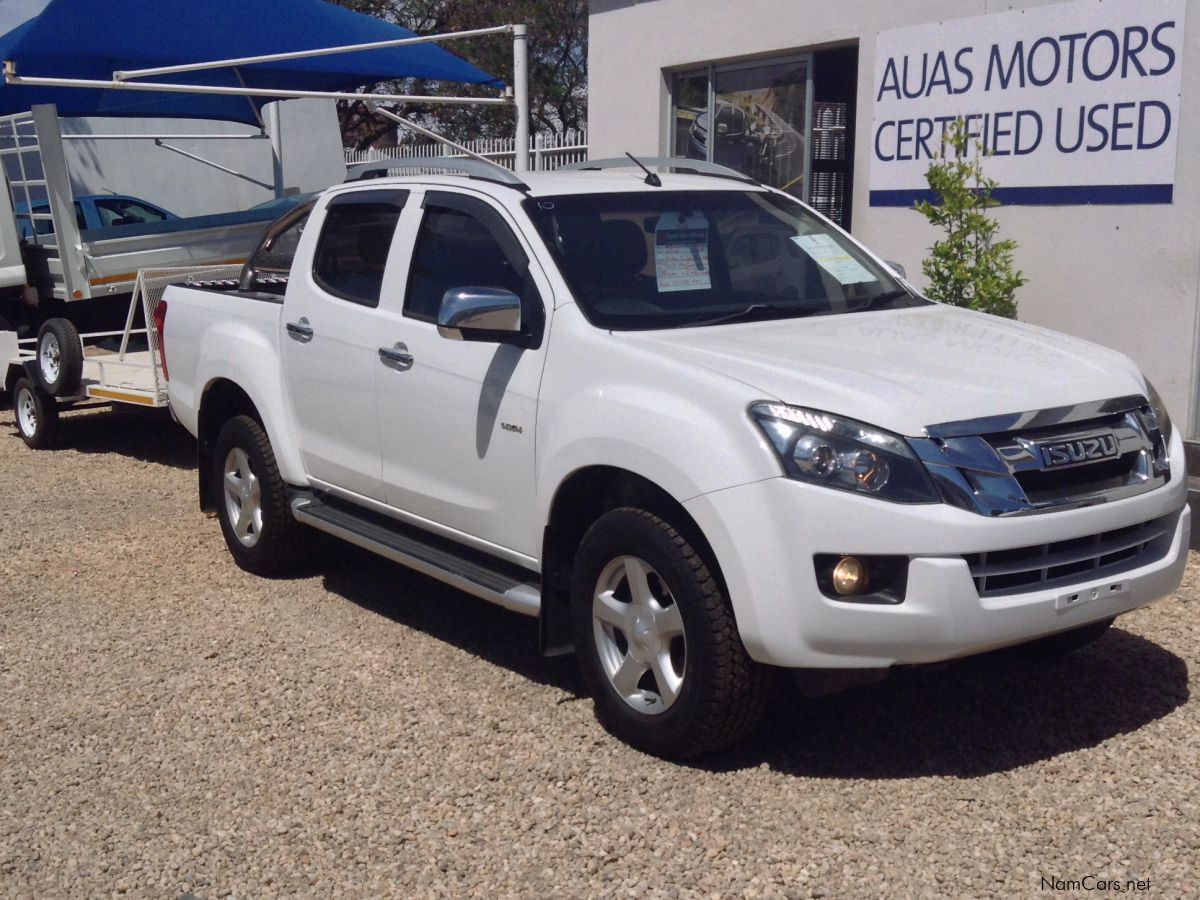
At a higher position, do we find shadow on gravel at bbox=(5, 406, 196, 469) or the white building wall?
the white building wall

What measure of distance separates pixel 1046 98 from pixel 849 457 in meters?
5.17

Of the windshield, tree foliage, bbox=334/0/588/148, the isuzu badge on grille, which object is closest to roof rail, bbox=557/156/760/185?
the windshield

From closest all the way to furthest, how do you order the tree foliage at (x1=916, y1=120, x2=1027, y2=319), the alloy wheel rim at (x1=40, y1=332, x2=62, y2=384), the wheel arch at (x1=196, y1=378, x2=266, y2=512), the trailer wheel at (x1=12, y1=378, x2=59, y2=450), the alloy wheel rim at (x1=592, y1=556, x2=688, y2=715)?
the alloy wheel rim at (x1=592, y1=556, x2=688, y2=715)
the wheel arch at (x1=196, y1=378, x2=266, y2=512)
the tree foliage at (x1=916, y1=120, x2=1027, y2=319)
the alloy wheel rim at (x1=40, y1=332, x2=62, y2=384)
the trailer wheel at (x1=12, y1=378, x2=59, y2=450)

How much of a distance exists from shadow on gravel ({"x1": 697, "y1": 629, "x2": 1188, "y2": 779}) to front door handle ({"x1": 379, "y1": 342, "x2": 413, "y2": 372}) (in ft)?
6.18

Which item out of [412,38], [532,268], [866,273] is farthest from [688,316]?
[412,38]

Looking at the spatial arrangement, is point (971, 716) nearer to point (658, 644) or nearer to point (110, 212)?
point (658, 644)

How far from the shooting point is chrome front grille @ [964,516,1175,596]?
12.6ft

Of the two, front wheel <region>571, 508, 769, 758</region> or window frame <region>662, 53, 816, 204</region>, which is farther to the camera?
window frame <region>662, 53, 816, 204</region>

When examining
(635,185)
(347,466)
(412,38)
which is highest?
(412,38)

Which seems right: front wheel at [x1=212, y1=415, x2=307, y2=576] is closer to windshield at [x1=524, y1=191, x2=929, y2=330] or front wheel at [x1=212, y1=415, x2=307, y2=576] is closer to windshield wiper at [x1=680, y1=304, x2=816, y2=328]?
windshield at [x1=524, y1=191, x2=929, y2=330]

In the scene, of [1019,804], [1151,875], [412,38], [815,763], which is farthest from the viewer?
[412,38]

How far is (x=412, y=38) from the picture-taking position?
453 inches

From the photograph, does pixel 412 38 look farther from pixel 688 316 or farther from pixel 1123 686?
pixel 1123 686

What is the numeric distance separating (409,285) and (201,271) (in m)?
4.87
